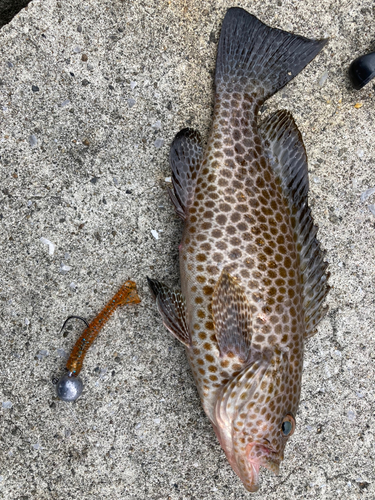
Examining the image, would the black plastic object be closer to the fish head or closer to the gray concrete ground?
the gray concrete ground

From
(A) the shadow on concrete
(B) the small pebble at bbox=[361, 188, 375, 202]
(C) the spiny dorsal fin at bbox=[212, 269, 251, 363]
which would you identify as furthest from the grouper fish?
(A) the shadow on concrete

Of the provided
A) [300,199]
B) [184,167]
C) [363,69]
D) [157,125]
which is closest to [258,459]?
[300,199]

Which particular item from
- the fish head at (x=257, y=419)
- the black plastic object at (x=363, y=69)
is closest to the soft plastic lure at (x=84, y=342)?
the fish head at (x=257, y=419)

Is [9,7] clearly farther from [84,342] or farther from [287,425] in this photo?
[287,425]

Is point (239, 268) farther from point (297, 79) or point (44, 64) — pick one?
point (44, 64)

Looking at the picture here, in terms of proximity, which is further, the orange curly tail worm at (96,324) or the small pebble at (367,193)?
the small pebble at (367,193)

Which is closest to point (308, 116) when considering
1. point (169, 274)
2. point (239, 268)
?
point (239, 268)

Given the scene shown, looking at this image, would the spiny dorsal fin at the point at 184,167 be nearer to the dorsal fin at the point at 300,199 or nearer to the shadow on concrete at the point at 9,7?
the dorsal fin at the point at 300,199
